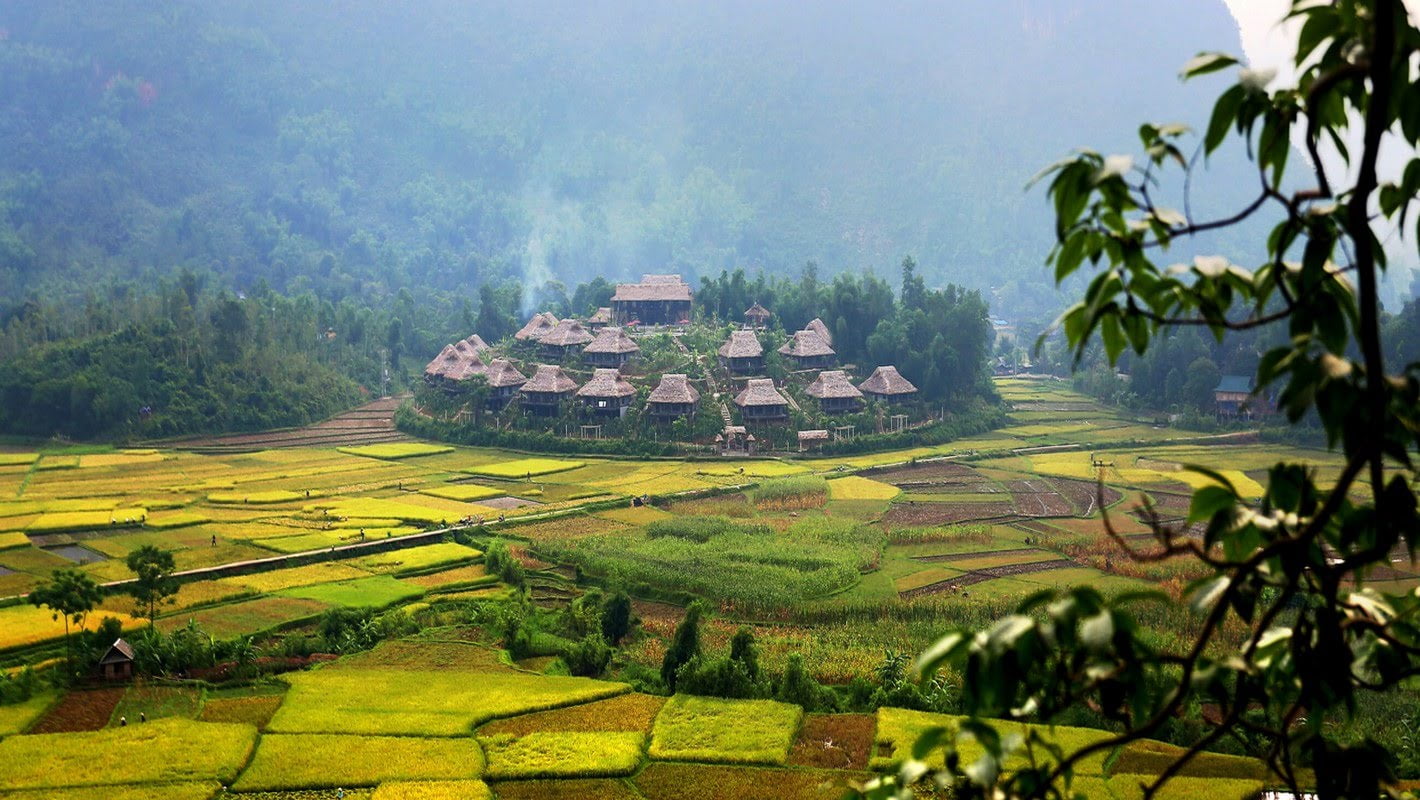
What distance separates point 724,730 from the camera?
1681cm

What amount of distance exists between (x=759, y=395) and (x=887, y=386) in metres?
5.00

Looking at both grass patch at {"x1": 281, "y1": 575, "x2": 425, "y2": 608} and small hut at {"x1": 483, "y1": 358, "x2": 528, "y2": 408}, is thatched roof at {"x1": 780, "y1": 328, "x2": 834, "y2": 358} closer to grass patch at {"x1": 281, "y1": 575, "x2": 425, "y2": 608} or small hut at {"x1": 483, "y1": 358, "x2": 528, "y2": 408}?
small hut at {"x1": 483, "y1": 358, "x2": 528, "y2": 408}

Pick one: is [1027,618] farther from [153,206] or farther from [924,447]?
[153,206]

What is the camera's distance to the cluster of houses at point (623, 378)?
4228 cm

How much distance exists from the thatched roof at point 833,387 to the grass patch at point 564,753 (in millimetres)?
27317

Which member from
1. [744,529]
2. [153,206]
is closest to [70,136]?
[153,206]

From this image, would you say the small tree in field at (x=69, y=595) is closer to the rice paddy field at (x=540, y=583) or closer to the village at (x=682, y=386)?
the rice paddy field at (x=540, y=583)

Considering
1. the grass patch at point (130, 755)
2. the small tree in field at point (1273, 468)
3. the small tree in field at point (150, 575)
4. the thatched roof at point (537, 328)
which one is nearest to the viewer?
the small tree in field at point (1273, 468)

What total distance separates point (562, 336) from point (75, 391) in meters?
16.0

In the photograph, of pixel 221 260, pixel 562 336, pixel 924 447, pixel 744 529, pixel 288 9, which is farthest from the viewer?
pixel 288 9

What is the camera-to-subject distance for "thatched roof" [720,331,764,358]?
45469 millimetres

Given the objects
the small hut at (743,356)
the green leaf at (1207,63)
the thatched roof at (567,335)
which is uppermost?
the green leaf at (1207,63)

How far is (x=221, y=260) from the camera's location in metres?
99.4

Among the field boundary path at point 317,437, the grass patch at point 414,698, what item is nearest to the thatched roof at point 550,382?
the field boundary path at point 317,437
